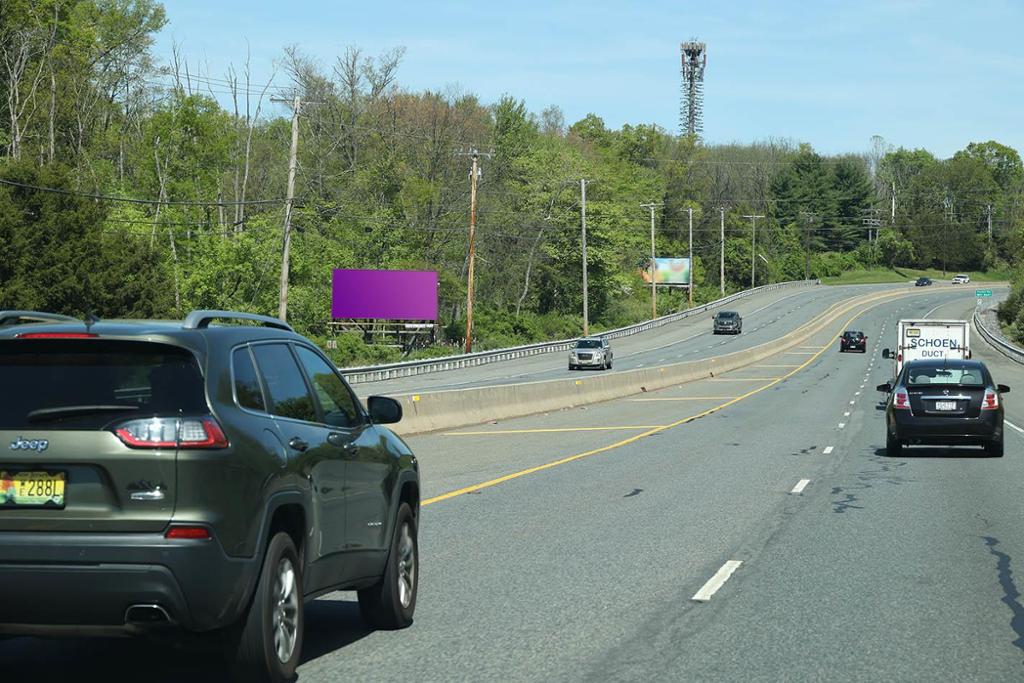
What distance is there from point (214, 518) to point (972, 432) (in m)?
19.8

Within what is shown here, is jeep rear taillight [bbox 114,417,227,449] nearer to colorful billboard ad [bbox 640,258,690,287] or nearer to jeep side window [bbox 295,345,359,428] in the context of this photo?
jeep side window [bbox 295,345,359,428]

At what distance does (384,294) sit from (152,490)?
257ft

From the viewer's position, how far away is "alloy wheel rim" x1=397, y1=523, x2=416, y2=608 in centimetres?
855

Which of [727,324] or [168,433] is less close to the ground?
[168,433]

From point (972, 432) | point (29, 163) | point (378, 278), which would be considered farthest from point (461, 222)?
point (972, 432)

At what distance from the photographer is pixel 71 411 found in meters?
6.14

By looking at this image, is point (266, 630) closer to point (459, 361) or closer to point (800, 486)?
point (800, 486)

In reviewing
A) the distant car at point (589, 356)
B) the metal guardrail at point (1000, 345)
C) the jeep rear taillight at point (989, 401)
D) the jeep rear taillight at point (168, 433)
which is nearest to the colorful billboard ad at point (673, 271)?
the metal guardrail at point (1000, 345)

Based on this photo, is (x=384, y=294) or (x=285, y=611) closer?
(x=285, y=611)

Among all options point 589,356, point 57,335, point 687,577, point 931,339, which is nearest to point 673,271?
point 589,356

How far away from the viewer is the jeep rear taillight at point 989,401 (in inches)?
930

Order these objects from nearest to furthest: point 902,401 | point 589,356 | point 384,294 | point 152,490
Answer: point 152,490
point 902,401
point 589,356
point 384,294

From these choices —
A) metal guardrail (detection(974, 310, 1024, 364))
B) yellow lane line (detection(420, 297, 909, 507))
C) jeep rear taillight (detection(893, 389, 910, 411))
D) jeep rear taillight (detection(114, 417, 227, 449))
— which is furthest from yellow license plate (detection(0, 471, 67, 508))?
metal guardrail (detection(974, 310, 1024, 364))

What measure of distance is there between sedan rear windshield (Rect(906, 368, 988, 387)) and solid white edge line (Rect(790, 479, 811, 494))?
586 cm
